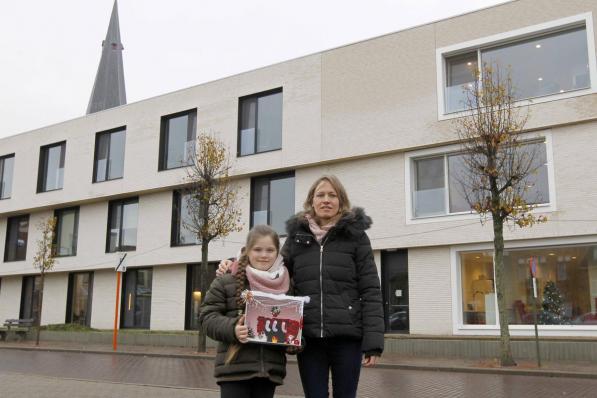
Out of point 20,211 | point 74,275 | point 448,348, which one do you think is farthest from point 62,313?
point 448,348

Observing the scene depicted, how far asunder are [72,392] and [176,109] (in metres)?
16.4

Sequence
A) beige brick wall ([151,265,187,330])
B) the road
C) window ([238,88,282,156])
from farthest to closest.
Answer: beige brick wall ([151,265,187,330]), window ([238,88,282,156]), the road

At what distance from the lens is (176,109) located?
81.4 ft

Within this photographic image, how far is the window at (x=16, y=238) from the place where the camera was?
30484 millimetres

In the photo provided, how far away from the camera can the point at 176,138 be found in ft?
82.0

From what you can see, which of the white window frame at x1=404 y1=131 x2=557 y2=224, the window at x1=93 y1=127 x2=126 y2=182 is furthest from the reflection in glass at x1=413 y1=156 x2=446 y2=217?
the window at x1=93 y1=127 x2=126 y2=182

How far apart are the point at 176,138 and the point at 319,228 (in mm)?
21623

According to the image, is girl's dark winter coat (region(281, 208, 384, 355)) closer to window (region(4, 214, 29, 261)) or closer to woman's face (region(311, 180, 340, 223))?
woman's face (region(311, 180, 340, 223))

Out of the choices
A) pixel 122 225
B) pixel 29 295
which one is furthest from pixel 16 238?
pixel 122 225

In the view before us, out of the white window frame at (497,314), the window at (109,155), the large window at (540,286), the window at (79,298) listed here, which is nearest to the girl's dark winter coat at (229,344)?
the large window at (540,286)

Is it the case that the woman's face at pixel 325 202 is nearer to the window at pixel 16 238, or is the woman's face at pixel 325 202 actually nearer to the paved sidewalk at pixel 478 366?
the paved sidewalk at pixel 478 366

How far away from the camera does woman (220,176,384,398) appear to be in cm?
385

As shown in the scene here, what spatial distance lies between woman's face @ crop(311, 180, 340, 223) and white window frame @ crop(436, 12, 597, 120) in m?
13.6

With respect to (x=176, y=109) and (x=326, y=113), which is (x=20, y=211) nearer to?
(x=176, y=109)
